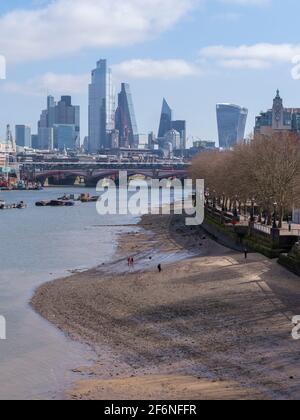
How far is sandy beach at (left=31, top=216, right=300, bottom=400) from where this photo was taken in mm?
17062

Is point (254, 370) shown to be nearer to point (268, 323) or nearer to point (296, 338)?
point (296, 338)

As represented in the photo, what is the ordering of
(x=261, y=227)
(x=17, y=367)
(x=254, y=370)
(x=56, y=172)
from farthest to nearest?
1. (x=56, y=172)
2. (x=261, y=227)
3. (x=17, y=367)
4. (x=254, y=370)

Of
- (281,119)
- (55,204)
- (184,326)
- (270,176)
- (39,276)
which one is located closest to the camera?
(184,326)

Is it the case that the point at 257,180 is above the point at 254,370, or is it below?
above

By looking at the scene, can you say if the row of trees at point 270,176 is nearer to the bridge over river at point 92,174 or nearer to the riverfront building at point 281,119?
the riverfront building at point 281,119

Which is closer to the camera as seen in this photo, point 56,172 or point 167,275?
point 167,275

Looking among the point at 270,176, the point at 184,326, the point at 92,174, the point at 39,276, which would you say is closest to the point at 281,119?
the point at 270,176

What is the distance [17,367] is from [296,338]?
730 centimetres

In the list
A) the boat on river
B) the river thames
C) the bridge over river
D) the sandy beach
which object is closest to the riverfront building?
the boat on river

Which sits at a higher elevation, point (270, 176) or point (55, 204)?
point (270, 176)

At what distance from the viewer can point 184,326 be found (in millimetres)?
22859
